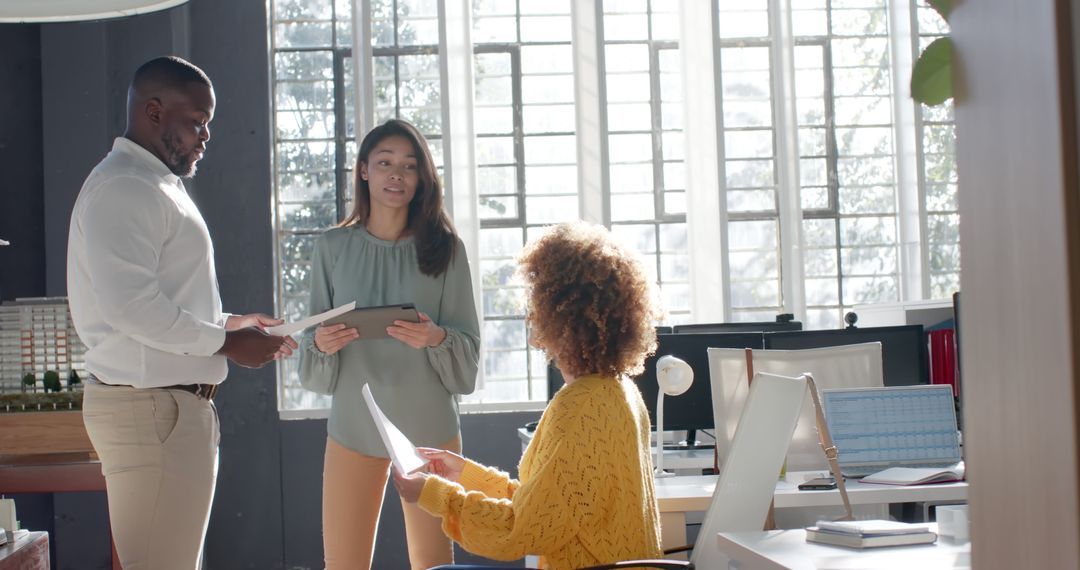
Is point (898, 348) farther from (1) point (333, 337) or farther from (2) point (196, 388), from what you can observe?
(2) point (196, 388)

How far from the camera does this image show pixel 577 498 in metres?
1.83

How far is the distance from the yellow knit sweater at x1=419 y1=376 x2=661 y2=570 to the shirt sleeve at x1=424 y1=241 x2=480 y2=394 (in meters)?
0.99

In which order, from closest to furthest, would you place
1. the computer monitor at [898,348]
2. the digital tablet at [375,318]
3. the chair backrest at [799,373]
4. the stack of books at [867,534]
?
the stack of books at [867,534], the digital tablet at [375,318], the chair backrest at [799,373], the computer monitor at [898,348]

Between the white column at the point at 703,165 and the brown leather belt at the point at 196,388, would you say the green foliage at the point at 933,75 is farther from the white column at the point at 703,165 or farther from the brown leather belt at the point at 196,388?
the white column at the point at 703,165

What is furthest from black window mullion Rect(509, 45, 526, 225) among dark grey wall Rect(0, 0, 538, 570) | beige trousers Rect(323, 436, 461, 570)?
beige trousers Rect(323, 436, 461, 570)

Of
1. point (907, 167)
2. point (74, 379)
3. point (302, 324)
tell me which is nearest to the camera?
point (302, 324)

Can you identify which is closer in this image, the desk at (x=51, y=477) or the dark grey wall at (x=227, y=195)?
the desk at (x=51, y=477)

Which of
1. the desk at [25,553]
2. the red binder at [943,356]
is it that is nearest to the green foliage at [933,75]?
the desk at [25,553]

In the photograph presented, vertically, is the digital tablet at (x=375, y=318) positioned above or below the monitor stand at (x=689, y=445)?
above

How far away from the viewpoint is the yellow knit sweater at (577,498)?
183 centimetres

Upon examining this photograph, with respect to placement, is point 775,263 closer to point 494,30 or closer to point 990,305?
point 494,30

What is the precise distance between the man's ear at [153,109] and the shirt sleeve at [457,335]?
3.20ft

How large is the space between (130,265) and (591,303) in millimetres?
982

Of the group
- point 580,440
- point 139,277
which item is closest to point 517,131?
point 139,277
